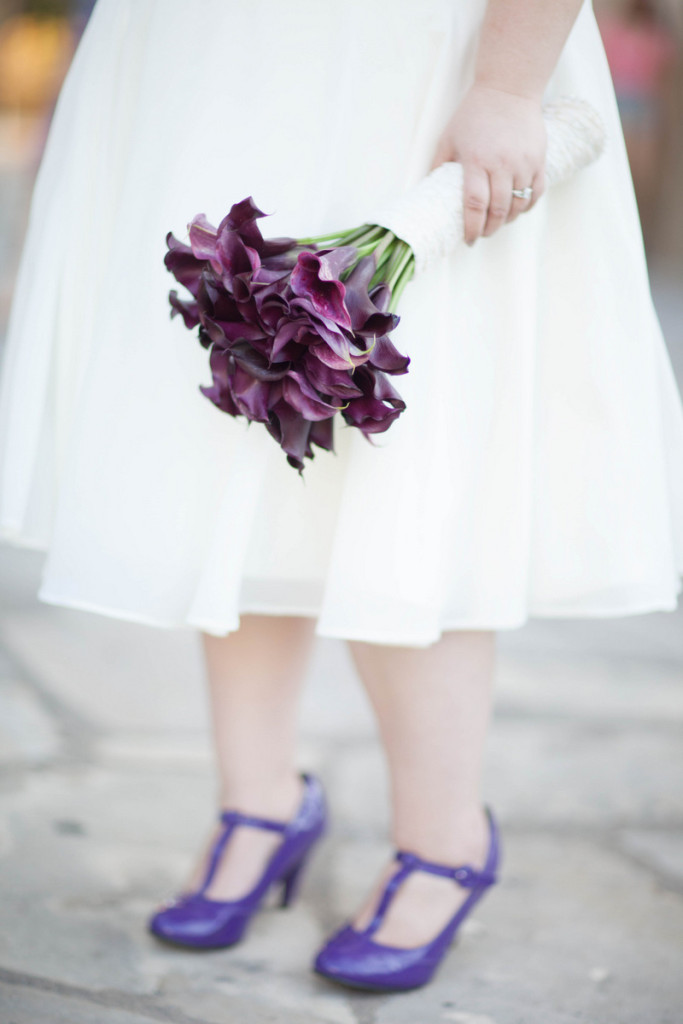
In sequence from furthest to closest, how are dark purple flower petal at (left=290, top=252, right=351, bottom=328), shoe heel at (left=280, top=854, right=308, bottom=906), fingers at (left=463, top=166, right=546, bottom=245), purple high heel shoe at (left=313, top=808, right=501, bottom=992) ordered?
shoe heel at (left=280, top=854, right=308, bottom=906)
purple high heel shoe at (left=313, top=808, right=501, bottom=992)
fingers at (left=463, top=166, right=546, bottom=245)
dark purple flower petal at (left=290, top=252, right=351, bottom=328)

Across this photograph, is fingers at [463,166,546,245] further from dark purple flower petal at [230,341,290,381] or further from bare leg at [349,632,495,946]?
bare leg at [349,632,495,946]

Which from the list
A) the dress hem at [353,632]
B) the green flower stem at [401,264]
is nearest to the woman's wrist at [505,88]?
the green flower stem at [401,264]

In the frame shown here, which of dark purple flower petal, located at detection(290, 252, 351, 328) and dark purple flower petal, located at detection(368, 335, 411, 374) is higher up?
dark purple flower petal, located at detection(290, 252, 351, 328)

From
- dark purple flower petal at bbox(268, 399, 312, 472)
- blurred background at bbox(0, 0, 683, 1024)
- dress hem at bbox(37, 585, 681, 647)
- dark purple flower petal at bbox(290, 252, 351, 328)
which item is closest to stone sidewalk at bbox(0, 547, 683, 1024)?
blurred background at bbox(0, 0, 683, 1024)

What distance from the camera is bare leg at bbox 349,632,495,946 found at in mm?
897

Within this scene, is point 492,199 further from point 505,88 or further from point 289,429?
point 289,429

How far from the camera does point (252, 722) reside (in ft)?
3.28

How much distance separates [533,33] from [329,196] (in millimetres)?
201

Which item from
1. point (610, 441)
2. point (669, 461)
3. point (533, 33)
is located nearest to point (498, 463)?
point (610, 441)

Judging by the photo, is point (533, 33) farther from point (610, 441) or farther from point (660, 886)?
point (660, 886)

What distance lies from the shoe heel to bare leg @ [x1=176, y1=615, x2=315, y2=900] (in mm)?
50

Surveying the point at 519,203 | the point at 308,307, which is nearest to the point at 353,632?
the point at 308,307

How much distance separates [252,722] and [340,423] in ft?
1.10

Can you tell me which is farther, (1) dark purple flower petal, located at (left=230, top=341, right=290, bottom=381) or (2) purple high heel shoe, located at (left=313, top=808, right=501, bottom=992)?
(2) purple high heel shoe, located at (left=313, top=808, right=501, bottom=992)
